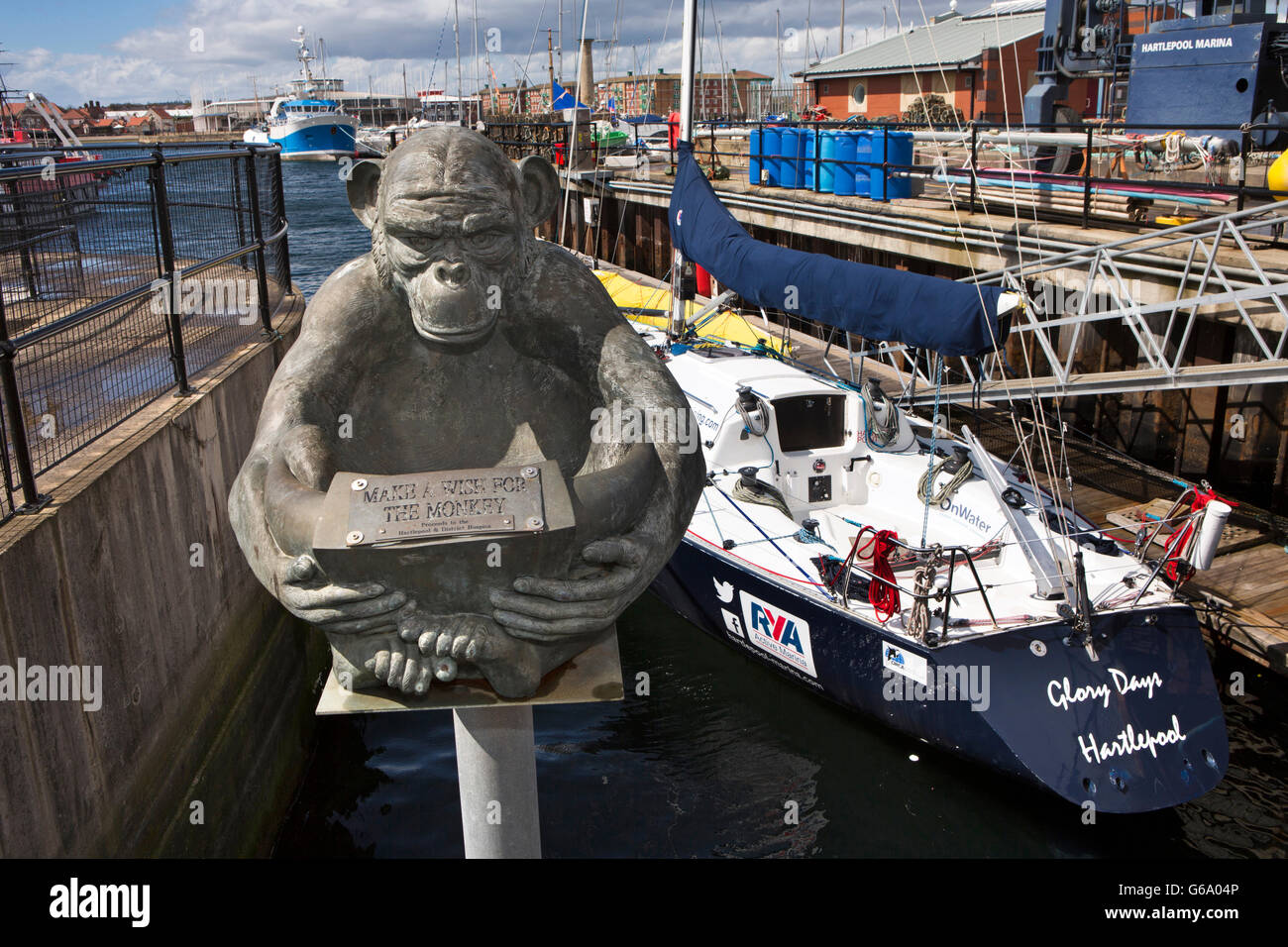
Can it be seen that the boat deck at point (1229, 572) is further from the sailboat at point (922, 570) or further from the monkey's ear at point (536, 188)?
the monkey's ear at point (536, 188)

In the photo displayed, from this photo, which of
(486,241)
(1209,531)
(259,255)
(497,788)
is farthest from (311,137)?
(497,788)

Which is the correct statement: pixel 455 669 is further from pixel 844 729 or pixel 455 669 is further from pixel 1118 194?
pixel 1118 194

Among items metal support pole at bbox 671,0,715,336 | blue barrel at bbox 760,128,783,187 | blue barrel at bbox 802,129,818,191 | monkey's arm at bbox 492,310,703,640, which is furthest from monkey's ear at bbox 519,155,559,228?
blue barrel at bbox 760,128,783,187

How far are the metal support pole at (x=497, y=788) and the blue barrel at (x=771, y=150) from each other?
23.2 metres

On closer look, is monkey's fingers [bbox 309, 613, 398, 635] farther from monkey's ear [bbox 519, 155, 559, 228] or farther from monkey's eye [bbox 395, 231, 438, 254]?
monkey's ear [bbox 519, 155, 559, 228]

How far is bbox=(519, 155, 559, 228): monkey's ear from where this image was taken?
3935 mm

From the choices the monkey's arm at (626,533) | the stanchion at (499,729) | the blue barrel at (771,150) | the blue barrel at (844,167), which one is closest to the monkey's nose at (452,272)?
the monkey's arm at (626,533)

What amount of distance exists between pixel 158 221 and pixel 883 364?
1426cm

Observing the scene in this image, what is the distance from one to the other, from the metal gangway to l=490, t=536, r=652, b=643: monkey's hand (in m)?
7.45

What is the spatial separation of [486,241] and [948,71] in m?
35.4

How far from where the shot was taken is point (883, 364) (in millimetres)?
19922

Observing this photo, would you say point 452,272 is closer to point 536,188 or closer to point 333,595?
point 536,188

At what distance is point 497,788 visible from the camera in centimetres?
405
